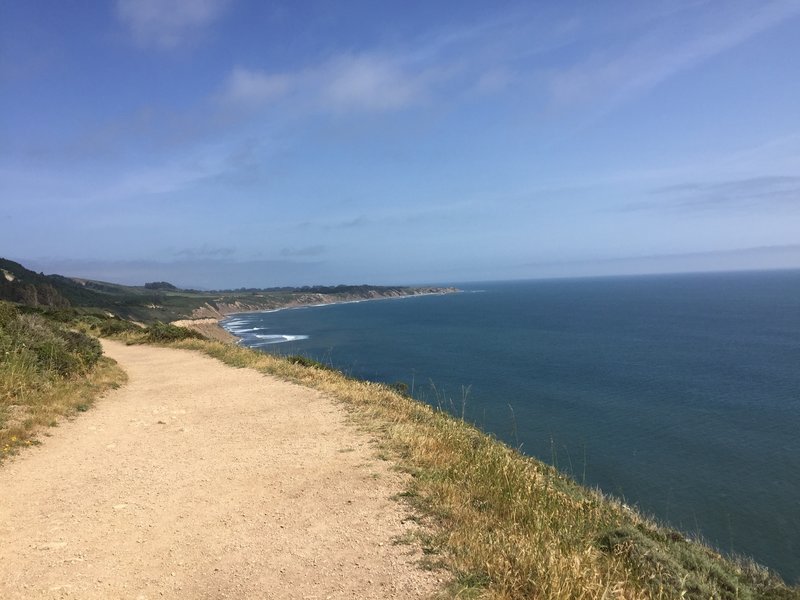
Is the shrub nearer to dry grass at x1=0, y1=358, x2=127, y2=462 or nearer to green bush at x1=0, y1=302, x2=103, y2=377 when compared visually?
green bush at x1=0, y1=302, x2=103, y2=377

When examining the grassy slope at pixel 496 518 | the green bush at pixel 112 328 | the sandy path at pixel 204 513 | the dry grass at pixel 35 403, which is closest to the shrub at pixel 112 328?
the green bush at pixel 112 328

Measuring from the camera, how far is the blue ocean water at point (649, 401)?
76.1ft

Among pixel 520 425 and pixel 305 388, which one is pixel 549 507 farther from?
pixel 520 425

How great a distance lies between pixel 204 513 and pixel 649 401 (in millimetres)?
43639

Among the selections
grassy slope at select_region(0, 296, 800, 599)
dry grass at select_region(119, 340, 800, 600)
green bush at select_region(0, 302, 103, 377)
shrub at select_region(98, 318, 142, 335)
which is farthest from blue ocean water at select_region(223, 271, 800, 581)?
shrub at select_region(98, 318, 142, 335)

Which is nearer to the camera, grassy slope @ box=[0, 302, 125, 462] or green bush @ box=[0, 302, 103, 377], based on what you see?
grassy slope @ box=[0, 302, 125, 462]

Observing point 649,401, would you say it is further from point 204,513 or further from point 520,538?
point 204,513

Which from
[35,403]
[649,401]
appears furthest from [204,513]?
[649,401]

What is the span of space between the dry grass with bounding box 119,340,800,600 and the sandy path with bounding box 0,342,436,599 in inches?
17.0

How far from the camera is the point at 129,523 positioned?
17.2 feet

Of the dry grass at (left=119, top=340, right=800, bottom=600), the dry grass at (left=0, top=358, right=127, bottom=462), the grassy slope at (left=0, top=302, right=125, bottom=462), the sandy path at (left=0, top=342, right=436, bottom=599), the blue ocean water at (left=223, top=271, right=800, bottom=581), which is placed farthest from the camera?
the blue ocean water at (left=223, top=271, right=800, bottom=581)

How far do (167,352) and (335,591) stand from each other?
20582mm

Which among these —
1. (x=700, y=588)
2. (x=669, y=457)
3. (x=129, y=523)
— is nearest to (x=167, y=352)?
(x=129, y=523)

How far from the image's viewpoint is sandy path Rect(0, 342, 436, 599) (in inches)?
161
